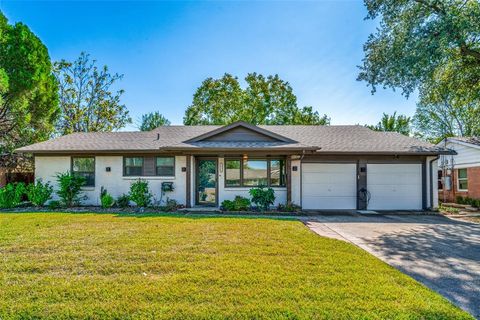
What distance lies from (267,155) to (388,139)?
21.7 ft

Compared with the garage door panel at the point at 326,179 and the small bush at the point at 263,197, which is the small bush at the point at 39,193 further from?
the garage door panel at the point at 326,179

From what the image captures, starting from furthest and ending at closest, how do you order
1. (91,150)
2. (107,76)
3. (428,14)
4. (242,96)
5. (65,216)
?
(242,96) → (107,76) → (91,150) → (428,14) → (65,216)

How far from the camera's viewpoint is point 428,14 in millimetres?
10195

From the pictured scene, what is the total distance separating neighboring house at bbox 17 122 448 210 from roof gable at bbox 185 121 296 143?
0.15 feet

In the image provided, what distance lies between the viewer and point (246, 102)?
91.7 feet

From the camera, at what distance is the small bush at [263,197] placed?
1089cm

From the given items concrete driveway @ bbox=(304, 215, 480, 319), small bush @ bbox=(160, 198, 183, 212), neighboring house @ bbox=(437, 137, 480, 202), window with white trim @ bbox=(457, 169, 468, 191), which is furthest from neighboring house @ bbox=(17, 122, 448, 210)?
window with white trim @ bbox=(457, 169, 468, 191)

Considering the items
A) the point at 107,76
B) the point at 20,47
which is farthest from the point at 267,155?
the point at 107,76

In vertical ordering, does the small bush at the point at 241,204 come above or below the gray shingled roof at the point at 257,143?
below

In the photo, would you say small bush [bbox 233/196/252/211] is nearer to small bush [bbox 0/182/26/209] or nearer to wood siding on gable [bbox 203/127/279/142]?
wood siding on gable [bbox 203/127/279/142]

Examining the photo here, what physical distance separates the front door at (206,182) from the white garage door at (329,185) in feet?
13.5

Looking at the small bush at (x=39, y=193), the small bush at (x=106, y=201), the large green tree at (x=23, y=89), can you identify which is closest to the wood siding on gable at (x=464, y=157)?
the small bush at (x=106, y=201)

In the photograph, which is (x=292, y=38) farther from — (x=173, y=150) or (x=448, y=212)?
(x=448, y=212)

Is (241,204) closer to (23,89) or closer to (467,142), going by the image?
(467,142)
